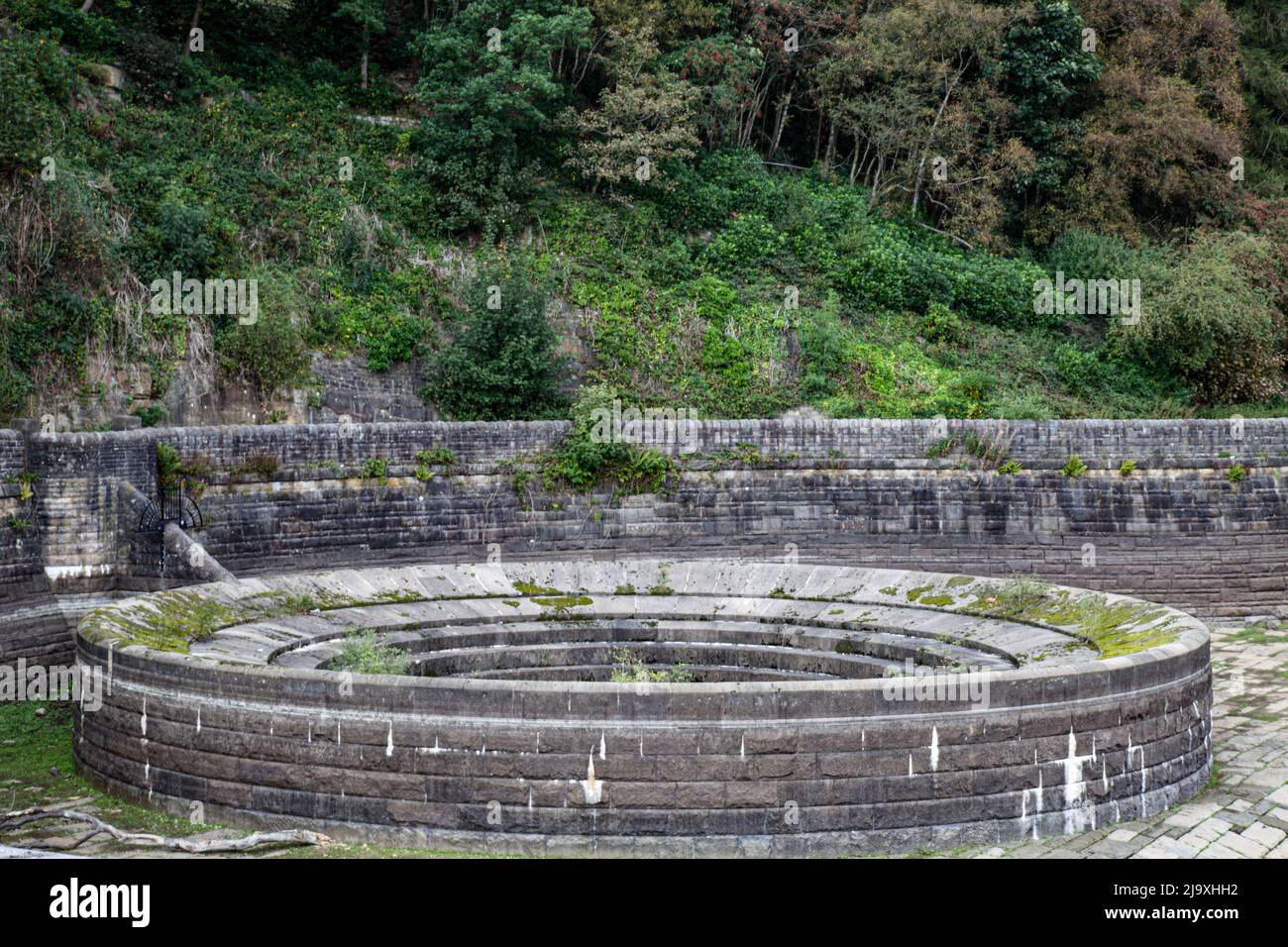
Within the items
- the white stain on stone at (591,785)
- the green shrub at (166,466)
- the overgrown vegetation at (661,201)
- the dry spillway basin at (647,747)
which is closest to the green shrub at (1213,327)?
the overgrown vegetation at (661,201)

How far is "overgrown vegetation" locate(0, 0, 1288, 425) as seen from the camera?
1997 centimetres

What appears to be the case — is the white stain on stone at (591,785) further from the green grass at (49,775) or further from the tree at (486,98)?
the tree at (486,98)

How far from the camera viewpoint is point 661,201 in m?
25.9

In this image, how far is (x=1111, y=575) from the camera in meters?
17.7

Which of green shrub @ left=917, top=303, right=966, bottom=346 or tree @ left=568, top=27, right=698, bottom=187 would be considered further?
green shrub @ left=917, top=303, right=966, bottom=346

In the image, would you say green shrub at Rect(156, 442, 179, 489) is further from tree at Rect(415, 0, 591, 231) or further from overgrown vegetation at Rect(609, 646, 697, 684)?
tree at Rect(415, 0, 591, 231)

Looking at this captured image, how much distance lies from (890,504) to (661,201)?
1056 centimetres

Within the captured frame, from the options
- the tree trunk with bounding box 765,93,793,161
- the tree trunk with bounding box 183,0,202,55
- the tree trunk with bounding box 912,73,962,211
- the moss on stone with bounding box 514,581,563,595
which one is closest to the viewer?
the moss on stone with bounding box 514,581,563,595

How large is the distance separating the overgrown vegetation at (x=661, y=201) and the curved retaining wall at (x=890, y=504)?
4.03 ft

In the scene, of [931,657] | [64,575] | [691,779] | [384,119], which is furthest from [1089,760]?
[384,119]

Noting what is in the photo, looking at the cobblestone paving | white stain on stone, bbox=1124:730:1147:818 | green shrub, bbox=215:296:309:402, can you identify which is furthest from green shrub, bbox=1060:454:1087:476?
green shrub, bbox=215:296:309:402

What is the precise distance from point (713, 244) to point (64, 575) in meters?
14.9

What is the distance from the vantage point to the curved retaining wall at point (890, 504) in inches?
658

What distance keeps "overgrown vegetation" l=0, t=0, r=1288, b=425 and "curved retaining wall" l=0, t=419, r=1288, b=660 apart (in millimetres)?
1227
